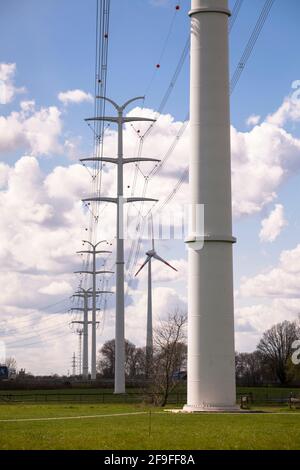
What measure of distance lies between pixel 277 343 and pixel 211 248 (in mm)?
130859

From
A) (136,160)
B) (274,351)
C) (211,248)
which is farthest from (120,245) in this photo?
(274,351)

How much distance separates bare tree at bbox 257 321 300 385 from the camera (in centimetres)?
16462

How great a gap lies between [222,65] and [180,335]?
31904 mm

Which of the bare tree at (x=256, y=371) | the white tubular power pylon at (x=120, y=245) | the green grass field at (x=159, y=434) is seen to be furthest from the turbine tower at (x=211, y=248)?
the bare tree at (x=256, y=371)

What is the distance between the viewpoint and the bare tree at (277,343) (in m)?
165

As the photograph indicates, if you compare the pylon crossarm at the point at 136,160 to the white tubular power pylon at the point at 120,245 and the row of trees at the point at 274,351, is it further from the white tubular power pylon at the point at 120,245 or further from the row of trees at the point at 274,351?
the row of trees at the point at 274,351

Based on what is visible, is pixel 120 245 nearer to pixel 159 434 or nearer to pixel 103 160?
pixel 103 160

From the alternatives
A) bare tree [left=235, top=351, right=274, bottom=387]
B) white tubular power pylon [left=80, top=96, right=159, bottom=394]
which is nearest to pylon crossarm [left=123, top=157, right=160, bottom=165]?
white tubular power pylon [left=80, top=96, right=159, bottom=394]

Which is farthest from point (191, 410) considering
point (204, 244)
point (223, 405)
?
point (204, 244)

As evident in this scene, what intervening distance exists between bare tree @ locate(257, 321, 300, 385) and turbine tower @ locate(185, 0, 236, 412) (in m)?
118

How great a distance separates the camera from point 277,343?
6791 inches

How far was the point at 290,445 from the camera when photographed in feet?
90.4
